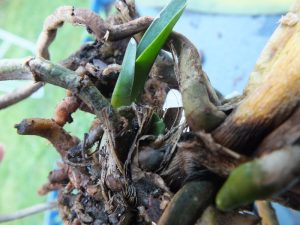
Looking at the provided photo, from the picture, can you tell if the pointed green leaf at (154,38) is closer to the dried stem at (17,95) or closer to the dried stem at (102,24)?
the dried stem at (102,24)

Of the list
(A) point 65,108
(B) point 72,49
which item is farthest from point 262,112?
(B) point 72,49

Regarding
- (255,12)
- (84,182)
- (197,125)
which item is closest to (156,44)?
(197,125)

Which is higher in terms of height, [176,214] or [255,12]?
[255,12]

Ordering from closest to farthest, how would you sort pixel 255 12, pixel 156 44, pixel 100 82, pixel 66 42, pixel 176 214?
1. pixel 176 214
2. pixel 156 44
3. pixel 100 82
4. pixel 255 12
5. pixel 66 42

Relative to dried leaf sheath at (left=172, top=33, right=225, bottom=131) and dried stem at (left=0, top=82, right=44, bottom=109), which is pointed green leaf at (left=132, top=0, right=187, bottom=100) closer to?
dried leaf sheath at (left=172, top=33, right=225, bottom=131)

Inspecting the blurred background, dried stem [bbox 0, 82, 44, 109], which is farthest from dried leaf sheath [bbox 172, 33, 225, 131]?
dried stem [bbox 0, 82, 44, 109]

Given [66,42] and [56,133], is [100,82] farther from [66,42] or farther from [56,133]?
[66,42]

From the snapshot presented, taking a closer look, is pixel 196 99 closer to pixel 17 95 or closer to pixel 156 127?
pixel 156 127
